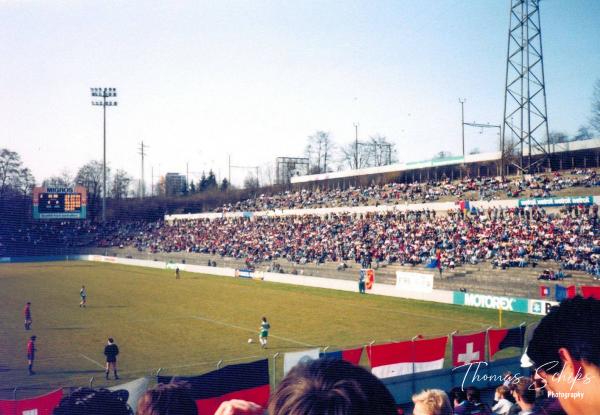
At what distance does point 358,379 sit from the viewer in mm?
1566

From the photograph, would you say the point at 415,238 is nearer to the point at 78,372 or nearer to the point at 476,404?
the point at 78,372

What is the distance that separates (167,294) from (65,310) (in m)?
8.31

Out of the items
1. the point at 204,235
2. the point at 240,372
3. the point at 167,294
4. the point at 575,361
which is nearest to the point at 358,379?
the point at 575,361

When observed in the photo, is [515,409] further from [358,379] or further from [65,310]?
[65,310]

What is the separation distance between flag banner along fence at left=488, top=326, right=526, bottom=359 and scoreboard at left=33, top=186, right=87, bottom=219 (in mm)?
48697

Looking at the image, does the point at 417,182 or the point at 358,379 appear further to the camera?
the point at 417,182

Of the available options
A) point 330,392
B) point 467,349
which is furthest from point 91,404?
point 467,349

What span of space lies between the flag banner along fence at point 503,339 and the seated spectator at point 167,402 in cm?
1290

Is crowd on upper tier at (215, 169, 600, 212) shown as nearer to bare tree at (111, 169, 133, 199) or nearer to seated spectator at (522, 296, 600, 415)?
bare tree at (111, 169, 133, 199)

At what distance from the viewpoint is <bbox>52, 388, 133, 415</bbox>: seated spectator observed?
8.41ft

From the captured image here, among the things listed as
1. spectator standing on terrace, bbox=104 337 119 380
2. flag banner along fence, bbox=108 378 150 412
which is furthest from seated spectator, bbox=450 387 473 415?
spectator standing on terrace, bbox=104 337 119 380

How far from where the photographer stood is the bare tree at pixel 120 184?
8989cm

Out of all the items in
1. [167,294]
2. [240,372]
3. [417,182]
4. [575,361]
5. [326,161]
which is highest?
[326,161]

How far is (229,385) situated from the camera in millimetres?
10141
